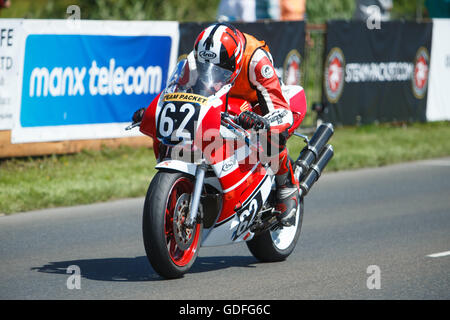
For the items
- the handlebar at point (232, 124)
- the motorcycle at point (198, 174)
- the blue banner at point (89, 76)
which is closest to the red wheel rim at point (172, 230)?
the motorcycle at point (198, 174)

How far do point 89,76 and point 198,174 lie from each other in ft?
20.9

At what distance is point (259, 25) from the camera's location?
14562 mm

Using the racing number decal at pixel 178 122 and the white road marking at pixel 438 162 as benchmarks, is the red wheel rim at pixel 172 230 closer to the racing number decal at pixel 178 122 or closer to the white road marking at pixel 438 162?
the racing number decal at pixel 178 122

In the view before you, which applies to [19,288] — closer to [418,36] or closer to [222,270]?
[222,270]

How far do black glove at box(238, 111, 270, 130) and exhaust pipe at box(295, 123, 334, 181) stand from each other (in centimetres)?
130

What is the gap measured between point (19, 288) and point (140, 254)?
1.50 m

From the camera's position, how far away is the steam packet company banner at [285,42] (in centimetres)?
1454

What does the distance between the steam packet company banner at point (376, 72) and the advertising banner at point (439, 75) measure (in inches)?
6.9

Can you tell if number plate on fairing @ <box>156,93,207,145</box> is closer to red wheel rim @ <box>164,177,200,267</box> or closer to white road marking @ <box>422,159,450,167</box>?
red wheel rim @ <box>164,177,200,267</box>

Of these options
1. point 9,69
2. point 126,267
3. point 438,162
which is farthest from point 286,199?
point 438,162

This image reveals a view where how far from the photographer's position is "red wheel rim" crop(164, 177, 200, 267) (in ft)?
20.0

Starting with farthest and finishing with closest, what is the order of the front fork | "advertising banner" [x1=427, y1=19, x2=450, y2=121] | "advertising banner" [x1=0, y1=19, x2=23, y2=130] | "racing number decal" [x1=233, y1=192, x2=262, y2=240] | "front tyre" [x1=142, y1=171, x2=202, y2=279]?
1. "advertising banner" [x1=427, y1=19, x2=450, y2=121]
2. "advertising banner" [x1=0, y1=19, x2=23, y2=130]
3. "racing number decal" [x1=233, y1=192, x2=262, y2=240]
4. the front fork
5. "front tyre" [x1=142, y1=171, x2=202, y2=279]

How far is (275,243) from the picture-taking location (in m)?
7.29

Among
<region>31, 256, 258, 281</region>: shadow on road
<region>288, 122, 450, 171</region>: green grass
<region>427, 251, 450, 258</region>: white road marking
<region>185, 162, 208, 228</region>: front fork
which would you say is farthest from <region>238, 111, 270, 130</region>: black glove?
<region>288, 122, 450, 171</region>: green grass
